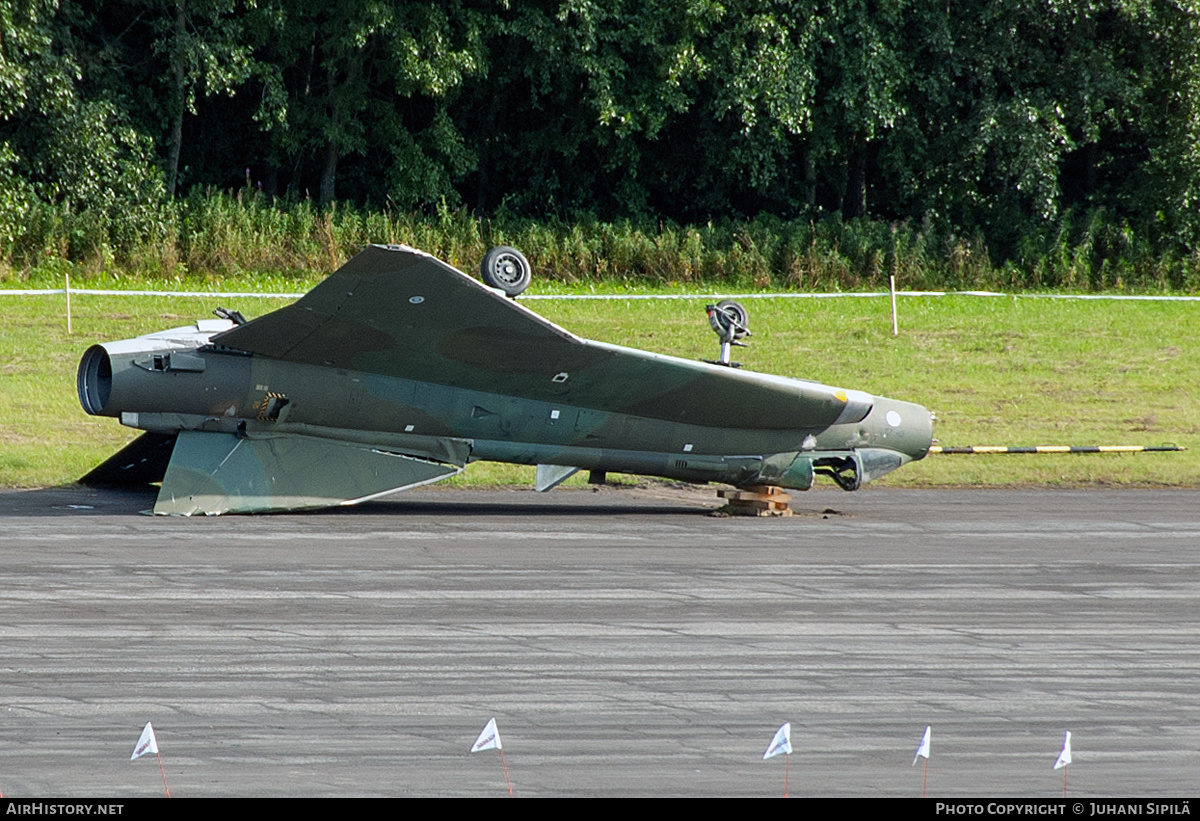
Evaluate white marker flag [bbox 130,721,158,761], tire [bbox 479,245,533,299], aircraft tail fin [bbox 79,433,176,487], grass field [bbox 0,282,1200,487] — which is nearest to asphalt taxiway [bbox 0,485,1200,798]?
white marker flag [bbox 130,721,158,761]

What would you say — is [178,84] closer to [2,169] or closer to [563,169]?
[2,169]

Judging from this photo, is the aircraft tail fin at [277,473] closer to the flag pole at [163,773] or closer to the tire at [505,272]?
the tire at [505,272]

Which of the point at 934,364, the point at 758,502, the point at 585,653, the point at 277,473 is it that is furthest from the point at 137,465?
the point at 934,364

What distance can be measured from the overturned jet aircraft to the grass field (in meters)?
2.54

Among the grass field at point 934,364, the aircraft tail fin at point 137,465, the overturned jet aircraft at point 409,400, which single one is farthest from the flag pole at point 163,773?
the grass field at point 934,364

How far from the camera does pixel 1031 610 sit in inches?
383

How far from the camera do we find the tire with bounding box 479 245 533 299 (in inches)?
476

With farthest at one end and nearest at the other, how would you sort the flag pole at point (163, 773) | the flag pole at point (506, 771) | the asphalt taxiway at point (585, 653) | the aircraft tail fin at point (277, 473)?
the aircraft tail fin at point (277, 473)
the asphalt taxiway at point (585, 653)
the flag pole at point (506, 771)
the flag pole at point (163, 773)

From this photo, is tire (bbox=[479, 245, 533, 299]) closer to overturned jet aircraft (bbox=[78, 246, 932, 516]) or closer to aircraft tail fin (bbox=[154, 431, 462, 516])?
overturned jet aircraft (bbox=[78, 246, 932, 516])

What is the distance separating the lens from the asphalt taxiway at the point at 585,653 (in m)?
6.59

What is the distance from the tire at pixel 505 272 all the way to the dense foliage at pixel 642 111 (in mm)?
18077
